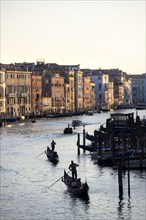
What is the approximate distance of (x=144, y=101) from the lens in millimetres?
119188

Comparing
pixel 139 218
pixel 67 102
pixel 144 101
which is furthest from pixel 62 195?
pixel 144 101

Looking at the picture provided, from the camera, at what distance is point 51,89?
71000mm

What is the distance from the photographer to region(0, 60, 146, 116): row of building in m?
62.2

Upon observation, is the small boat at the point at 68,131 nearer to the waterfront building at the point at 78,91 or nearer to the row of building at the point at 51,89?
the row of building at the point at 51,89

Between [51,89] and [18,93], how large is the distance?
7.65 meters

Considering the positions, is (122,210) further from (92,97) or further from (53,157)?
(92,97)

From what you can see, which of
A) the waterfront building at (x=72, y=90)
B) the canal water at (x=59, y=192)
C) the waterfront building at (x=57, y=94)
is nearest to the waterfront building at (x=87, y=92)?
the waterfront building at (x=72, y=90)

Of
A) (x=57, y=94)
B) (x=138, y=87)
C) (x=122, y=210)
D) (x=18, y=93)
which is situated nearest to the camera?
(x=122, y=210)

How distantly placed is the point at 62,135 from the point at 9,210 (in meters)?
21.7

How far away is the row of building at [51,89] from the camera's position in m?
62.2

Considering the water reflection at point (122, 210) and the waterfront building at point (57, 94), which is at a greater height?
the waterfront building at point (57, 94)

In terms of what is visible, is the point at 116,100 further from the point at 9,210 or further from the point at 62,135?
the point at 9,210

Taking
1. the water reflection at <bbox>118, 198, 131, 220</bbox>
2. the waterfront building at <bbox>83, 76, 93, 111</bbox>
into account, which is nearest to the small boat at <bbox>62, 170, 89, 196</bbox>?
the water reflection at <bbox>118, 198, 131, 220</bbox>

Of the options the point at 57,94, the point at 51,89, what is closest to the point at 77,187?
the point at 51,89
